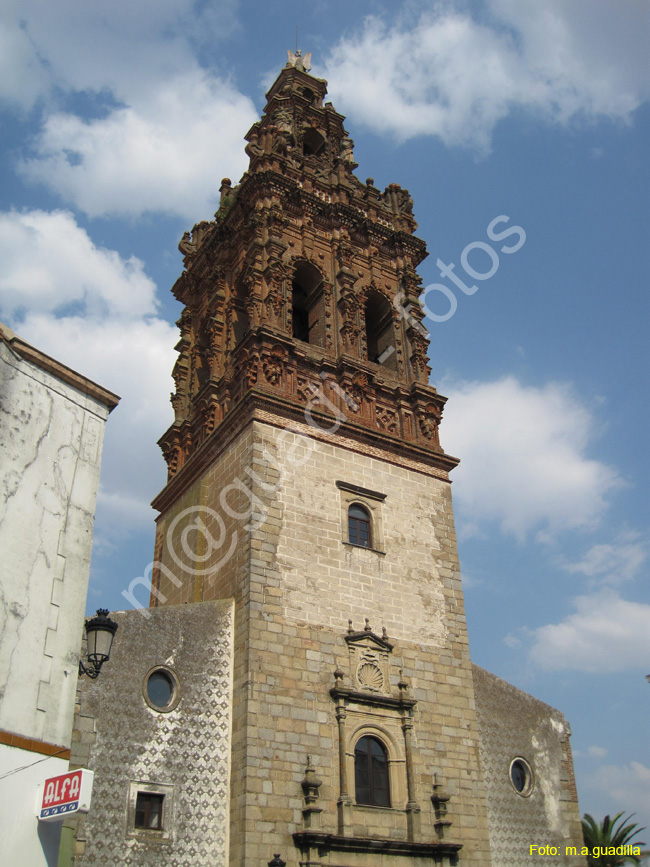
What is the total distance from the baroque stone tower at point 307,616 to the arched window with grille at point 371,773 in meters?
0.03

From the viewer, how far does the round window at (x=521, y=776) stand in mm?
16656

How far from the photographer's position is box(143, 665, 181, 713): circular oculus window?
1380 cm

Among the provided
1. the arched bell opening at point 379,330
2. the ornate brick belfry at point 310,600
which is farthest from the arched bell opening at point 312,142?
the arched bell opening at point 379,330

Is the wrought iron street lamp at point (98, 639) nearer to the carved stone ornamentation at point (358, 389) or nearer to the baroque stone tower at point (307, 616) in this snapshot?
the baroque stone tower at point (307, 616)

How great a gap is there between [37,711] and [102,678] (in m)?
3.58

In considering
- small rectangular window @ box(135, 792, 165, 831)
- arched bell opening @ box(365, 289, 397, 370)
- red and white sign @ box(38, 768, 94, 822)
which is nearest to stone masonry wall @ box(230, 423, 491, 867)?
small rectangular window @ box(135, 792, 165, 831)

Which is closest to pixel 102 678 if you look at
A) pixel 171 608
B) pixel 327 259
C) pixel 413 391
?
pixel 171 608

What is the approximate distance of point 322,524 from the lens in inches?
658

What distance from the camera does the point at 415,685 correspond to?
628 inches

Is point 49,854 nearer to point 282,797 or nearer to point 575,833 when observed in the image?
point 282,797

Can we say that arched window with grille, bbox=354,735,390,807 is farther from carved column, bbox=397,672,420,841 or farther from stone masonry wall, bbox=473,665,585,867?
stone masonry wall, bbox=473,665,585,867

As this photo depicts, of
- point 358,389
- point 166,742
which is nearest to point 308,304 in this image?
point 358,389

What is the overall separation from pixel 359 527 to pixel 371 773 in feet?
15.7

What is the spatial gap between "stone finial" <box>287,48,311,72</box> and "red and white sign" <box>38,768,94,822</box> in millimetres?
25048
